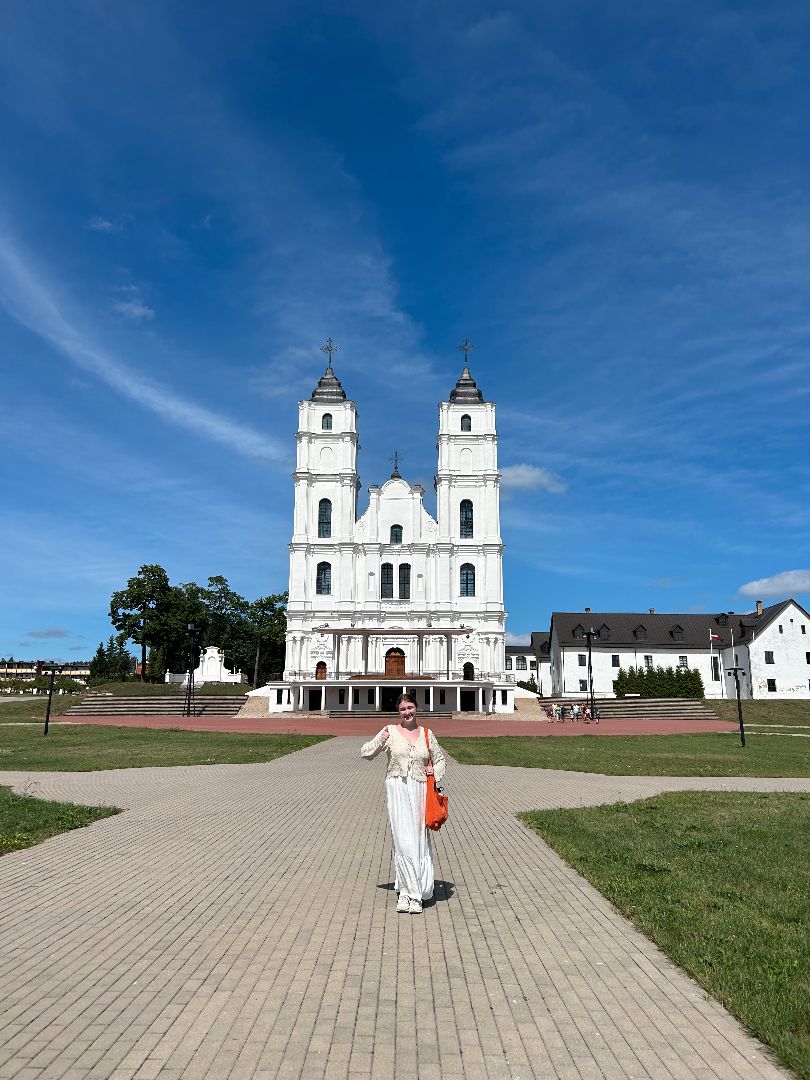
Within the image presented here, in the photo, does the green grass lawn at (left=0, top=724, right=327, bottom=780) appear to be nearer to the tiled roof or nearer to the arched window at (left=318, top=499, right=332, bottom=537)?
the arched window at (left=318, top=499, right=332, bottom=537)

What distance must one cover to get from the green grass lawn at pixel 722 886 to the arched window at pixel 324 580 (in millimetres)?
49320

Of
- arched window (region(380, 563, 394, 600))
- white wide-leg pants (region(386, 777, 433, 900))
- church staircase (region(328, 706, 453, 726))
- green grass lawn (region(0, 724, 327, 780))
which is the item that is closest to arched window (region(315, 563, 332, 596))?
arched window (region(380, 563, 394, 600))

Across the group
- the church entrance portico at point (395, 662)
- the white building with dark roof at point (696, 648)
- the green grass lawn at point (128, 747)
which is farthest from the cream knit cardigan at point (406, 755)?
the white building with dark roof at point (696, 648)

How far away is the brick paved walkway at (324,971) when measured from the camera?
4.32 meters

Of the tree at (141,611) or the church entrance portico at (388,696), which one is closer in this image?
the church entrance portico at (388,696)

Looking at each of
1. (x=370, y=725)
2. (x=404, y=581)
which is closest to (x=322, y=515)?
(x=404, y=581)

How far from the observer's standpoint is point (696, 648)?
7156 cm

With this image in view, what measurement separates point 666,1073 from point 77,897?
5627 mm

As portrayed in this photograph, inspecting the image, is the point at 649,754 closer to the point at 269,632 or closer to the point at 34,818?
the point at 34,818

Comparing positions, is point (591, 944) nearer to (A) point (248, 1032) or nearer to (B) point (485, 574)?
(A) point (248, 1032)

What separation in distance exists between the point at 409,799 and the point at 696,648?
69.6 m

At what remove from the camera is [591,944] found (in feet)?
20.4

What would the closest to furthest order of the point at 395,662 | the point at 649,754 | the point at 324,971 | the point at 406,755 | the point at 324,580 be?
the point at 324,971, the point at 406,755, the point at 649,754, the point at 395,662, the point at 324,580

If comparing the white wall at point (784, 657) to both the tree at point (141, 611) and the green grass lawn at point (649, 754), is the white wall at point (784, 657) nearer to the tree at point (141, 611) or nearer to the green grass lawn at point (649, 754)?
the green grass lawn at point (649, 754)
